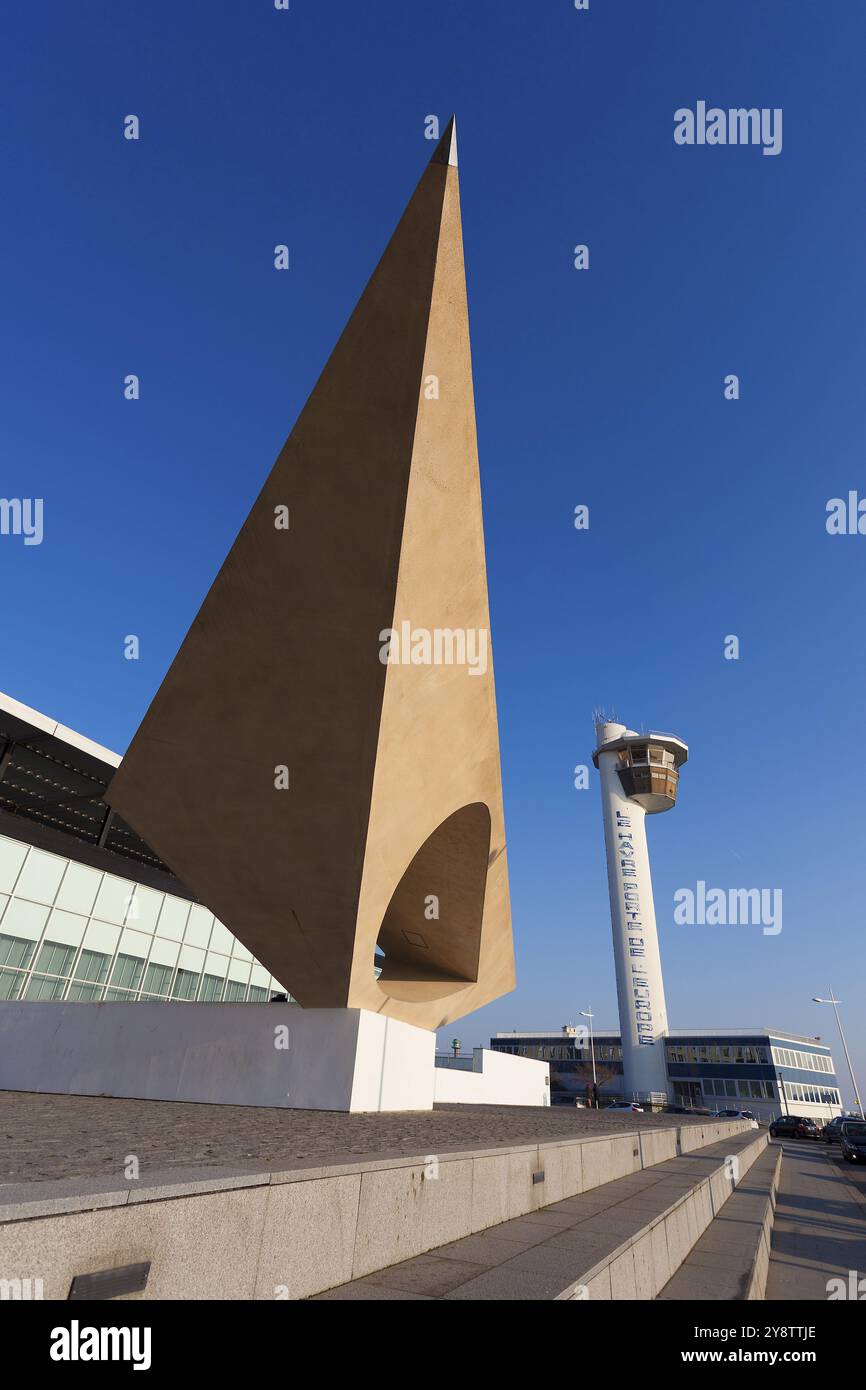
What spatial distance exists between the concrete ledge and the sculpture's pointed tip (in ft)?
35.2

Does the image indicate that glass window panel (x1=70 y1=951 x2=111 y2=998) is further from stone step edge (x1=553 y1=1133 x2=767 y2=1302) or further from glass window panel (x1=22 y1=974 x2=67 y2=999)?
stone step edge (x1=553 y1=1133 x2=767 y2=1302)

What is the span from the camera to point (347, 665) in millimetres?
10875

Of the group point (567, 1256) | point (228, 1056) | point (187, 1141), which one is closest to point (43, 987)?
point (228, 1056)

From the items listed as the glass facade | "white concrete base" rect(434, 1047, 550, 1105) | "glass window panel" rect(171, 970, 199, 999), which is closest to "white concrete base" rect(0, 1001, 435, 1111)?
the glass facade

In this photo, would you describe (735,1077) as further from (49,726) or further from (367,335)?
(367,335)

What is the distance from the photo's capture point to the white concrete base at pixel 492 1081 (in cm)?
2400

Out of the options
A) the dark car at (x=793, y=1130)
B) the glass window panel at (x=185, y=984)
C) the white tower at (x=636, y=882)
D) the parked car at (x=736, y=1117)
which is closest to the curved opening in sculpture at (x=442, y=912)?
the glass window panel at (x=185, y=984)

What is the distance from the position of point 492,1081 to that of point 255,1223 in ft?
89.8

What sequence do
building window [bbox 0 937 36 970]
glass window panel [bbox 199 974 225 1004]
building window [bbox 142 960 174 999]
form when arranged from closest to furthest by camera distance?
building window [bbox 0 937 36 970] < building window [bbox 142 960 174 999] < glass window panel [bbox 199 974 225 1004]

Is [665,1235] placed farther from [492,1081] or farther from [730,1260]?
[492,1081]

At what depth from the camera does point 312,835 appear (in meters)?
11.9

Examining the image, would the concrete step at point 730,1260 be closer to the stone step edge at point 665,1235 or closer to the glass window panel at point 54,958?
the stone step edge at point 665,1235

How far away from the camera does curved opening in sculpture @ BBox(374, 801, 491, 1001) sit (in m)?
17.2
